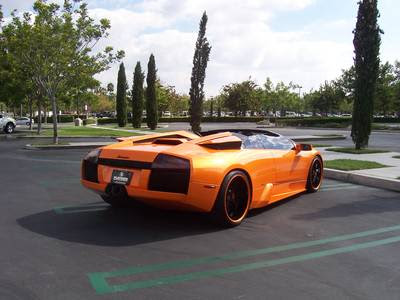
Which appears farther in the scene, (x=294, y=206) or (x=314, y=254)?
(x=294, y=206)

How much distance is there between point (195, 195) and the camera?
5.22 meters

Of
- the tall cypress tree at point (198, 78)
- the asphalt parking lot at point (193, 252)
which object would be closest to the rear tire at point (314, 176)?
the asphalt parking lot at point (193, 252)

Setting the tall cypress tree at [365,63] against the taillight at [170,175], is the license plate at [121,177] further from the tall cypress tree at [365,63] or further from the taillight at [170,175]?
the tall cypress tree at [365,63]

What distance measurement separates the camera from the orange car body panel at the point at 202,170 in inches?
Result: 207

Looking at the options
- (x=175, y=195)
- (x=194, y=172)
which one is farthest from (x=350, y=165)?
(x=175, y=195)

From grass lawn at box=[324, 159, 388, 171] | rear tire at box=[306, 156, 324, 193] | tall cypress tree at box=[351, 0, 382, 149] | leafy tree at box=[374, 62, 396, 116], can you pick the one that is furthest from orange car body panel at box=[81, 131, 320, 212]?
leafy tree at box=[374, 62, 396, 116]

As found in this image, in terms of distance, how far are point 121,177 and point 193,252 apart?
1421 millimetres

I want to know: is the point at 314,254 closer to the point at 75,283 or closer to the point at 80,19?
the point at 75,283

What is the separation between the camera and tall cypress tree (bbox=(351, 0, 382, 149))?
621 inches

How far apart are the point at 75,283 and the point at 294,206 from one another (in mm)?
4052

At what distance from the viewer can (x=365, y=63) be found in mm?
15820

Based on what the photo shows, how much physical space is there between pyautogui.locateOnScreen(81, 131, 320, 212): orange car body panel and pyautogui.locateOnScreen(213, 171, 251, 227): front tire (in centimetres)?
8

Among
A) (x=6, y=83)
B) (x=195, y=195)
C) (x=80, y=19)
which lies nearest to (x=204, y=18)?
(x=80, y=19)

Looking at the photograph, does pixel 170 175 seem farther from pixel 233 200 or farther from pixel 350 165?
pixel 350 165
